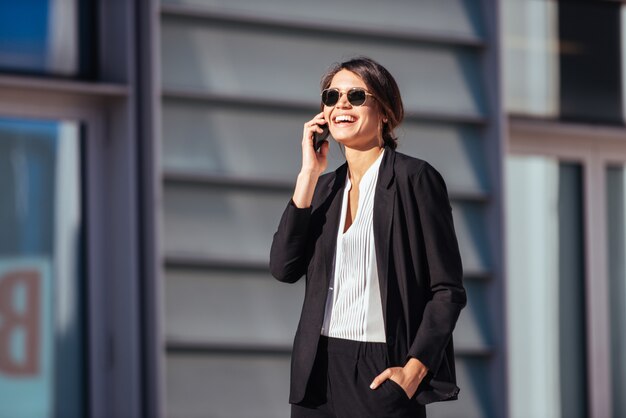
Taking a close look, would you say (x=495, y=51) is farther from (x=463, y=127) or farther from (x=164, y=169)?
(x=164, y=169)

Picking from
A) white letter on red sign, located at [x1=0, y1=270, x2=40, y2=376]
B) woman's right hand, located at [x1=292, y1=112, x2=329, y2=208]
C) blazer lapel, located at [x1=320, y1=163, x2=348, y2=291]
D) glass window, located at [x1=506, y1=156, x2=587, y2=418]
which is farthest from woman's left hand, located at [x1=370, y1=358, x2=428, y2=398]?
glass window, located at [x1=506, y1=156, x2=587, y2=418]

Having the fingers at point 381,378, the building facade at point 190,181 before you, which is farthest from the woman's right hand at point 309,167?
the building facade at point 190,181

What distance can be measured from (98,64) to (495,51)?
86.7 inches

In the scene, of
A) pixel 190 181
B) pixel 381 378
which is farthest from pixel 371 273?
pixel 190 181

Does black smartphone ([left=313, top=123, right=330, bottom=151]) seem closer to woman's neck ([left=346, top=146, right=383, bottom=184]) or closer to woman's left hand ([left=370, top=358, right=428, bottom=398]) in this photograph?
woman's neck ([left=346, top=146, right=383, bottom=184])

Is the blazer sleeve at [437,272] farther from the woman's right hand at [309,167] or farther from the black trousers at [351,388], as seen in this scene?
the woman's right hand at [309,167]

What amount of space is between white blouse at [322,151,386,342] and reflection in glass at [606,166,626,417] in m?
5.11

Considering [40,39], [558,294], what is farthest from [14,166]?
[558,294]

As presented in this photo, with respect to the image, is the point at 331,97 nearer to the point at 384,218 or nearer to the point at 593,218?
the point at 384,218

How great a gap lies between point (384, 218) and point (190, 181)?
342cm

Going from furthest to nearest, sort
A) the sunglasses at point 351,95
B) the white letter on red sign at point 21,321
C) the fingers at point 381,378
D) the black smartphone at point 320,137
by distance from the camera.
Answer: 1. the white letter on red sign at point 21,321
2. the black smartphone at point 320,137
3. the sunglasses at point 351,95
4. the fingers at point 381,378

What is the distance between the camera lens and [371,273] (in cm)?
348

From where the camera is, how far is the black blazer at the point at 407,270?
3441 mm

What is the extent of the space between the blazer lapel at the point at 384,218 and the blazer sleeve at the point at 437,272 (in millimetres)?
70
